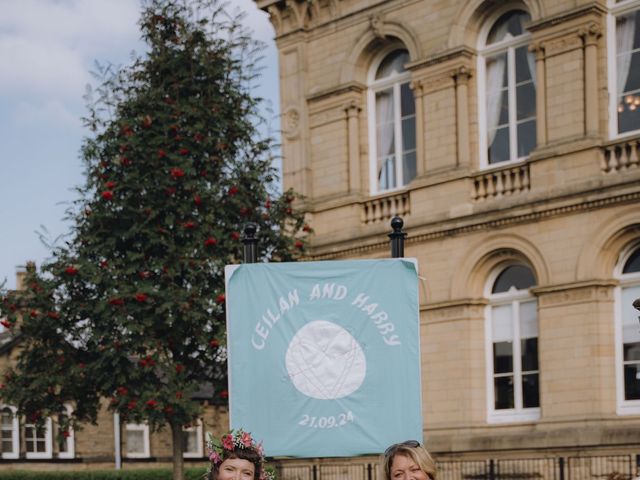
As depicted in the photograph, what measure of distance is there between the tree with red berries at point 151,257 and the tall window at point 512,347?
4.44 meters

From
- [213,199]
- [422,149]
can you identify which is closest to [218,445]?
[213,199]

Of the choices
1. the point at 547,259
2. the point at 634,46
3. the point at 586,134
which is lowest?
the point at 547,259

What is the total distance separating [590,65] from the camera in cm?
1941

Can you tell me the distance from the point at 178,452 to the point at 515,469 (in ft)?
19.0

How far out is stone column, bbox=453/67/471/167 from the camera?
21.3 meters

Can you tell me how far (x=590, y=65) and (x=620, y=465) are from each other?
634 cm

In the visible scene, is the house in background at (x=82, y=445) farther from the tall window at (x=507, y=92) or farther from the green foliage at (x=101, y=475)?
the tall window at (x=507, y=92)

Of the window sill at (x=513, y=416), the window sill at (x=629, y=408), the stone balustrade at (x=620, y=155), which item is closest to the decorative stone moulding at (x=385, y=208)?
the window sill at (x=513, y=416)

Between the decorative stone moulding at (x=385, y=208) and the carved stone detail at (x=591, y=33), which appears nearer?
the carved stone detail at (x=591, y=33)

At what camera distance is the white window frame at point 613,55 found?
19.3m

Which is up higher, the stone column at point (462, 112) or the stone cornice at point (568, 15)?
the stone cornice at point (568, 15)

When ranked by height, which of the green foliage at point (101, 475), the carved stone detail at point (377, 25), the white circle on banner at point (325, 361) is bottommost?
the green foliage at point (101, 475)

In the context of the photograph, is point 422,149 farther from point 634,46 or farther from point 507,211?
point 634,46

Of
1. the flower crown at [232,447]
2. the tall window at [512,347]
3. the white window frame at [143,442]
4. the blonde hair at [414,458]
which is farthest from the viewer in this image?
the white window frame at [143,442]
